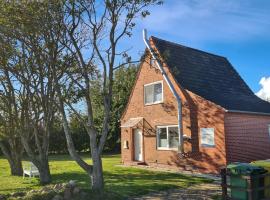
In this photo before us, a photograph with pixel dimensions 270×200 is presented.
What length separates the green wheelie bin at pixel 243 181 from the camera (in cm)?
1088

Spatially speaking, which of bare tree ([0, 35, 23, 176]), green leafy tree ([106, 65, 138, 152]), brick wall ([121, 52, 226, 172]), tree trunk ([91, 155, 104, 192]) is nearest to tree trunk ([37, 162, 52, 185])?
bare tree ([0, 35, 23, 176])

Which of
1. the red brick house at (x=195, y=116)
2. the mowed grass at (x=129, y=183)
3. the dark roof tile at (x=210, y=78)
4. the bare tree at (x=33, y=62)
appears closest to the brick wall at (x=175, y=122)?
the red brick house at (x=195, y=116)

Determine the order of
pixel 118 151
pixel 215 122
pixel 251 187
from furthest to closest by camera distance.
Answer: pixel 118 151
pixel 215 122
pixel 251 187

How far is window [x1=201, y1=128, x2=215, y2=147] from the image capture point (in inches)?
774

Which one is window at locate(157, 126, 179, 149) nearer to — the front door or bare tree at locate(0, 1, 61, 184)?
the front door

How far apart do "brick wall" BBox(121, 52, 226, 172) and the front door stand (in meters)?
0.29

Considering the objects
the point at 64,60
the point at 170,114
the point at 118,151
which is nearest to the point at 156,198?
the point at 64,60

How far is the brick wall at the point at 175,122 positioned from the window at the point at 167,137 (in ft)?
0.96

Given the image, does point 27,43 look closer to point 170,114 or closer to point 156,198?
point 156,198

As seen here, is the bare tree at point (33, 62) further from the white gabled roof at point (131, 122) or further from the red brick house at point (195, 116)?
the white gabled roof at point (131, 122)

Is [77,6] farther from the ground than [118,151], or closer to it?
farther from the ground

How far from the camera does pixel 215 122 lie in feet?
63.6

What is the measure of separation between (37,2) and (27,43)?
193cm

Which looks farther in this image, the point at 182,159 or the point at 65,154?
the point at 65,154
